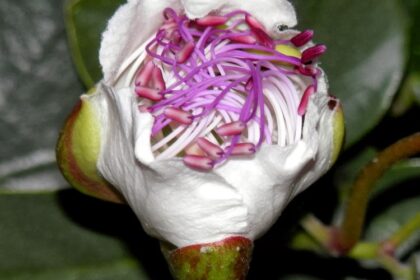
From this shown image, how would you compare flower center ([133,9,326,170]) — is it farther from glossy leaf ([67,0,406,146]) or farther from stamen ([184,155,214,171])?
glossy leaf ([67,0,406,146])

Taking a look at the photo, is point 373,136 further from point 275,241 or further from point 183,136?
point 183,136

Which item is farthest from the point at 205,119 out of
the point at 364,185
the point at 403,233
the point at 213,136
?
the point at 403,233

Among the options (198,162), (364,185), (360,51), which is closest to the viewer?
(198,162)

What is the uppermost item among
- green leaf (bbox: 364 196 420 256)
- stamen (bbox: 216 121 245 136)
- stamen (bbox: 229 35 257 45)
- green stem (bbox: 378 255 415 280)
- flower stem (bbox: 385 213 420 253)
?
stamen (bbox: 229 35 257 45)

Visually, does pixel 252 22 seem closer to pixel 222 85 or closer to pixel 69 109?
pixel 222 85

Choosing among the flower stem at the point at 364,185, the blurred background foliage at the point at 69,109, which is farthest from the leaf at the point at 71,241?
the flower stem at the point at 364,185

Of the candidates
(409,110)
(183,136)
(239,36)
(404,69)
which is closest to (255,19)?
(239,36)

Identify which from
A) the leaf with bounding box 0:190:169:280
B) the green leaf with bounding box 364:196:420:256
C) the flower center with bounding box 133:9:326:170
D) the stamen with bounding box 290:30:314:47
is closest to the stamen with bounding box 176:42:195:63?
the flower center with bounding box 133:9:326:170
